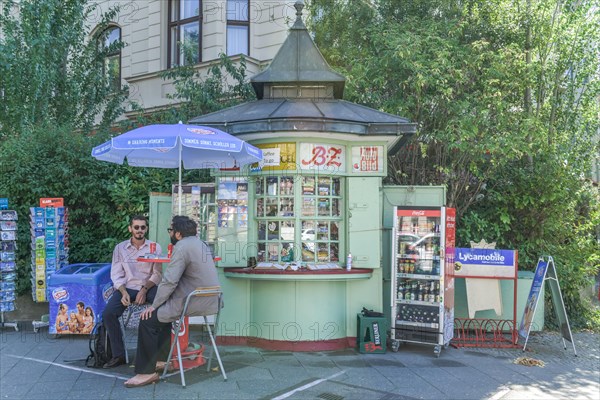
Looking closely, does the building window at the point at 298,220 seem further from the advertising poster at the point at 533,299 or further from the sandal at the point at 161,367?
the advertising poster at the point at 533,299

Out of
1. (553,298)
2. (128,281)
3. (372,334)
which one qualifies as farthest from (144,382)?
(553,298)

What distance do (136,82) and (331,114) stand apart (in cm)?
838

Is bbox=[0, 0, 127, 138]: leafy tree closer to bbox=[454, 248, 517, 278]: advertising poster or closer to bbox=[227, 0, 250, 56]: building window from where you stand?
bbox=[227, 0, 250, 56]: building window

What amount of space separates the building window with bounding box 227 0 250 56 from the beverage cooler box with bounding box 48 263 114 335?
7.75 metres

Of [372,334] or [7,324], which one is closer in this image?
[372,334]

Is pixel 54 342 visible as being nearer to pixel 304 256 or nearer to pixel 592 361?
pixel 304 256

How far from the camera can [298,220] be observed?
22.8ft

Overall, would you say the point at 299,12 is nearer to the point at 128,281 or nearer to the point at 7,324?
the point at 128,281

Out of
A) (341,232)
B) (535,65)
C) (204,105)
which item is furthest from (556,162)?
(204,105)

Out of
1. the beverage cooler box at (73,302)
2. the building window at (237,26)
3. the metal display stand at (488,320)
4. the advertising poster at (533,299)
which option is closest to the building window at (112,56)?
the building window at (237,26)

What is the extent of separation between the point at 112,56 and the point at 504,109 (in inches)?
448

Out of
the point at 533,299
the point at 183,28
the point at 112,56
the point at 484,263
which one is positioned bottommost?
the point at 533,299

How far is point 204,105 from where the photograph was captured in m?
10.3

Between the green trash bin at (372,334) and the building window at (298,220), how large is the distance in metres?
0.98
